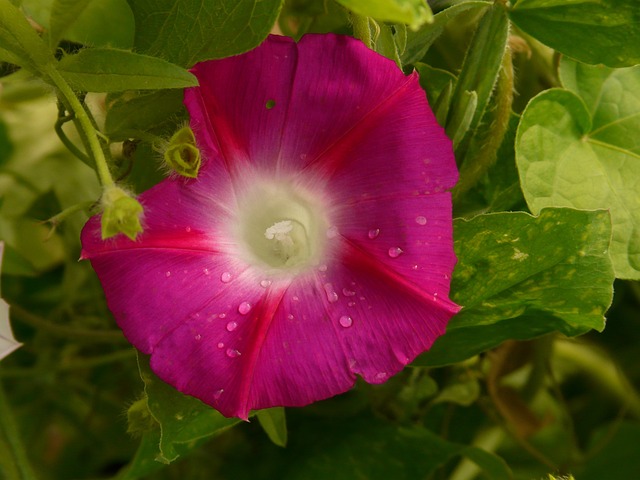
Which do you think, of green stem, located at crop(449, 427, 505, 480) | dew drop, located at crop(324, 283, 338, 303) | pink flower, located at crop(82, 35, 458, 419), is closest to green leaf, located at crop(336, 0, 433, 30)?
pink flower, located at crop(82, 35, 458, 419)

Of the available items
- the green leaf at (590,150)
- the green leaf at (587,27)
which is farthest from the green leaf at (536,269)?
the green leaf at (587,27)

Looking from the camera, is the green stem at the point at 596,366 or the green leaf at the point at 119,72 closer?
the green leaf at the point at 119,72

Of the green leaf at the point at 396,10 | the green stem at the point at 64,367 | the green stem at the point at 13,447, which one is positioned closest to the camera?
the green leaf at the point at 396,10

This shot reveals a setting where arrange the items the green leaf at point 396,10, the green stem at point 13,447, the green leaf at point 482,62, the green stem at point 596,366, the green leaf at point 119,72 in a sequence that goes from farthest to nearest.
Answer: the green stem at point 596,366
the green stem at point 13,447
the green leaf at point 482,62
the green leaf at point 119,72
the green leaf at point 396,10

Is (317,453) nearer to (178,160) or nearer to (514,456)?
(514,456)

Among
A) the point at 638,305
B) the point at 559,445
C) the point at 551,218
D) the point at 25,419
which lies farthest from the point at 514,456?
the point at 25,419

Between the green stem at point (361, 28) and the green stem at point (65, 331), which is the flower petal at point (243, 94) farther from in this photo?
the green stem at point (65, 331)

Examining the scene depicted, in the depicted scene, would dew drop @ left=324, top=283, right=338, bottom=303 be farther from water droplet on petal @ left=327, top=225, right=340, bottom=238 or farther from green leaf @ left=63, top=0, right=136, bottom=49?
green leaf @ left=63, top=0, right=136, bottom=49
